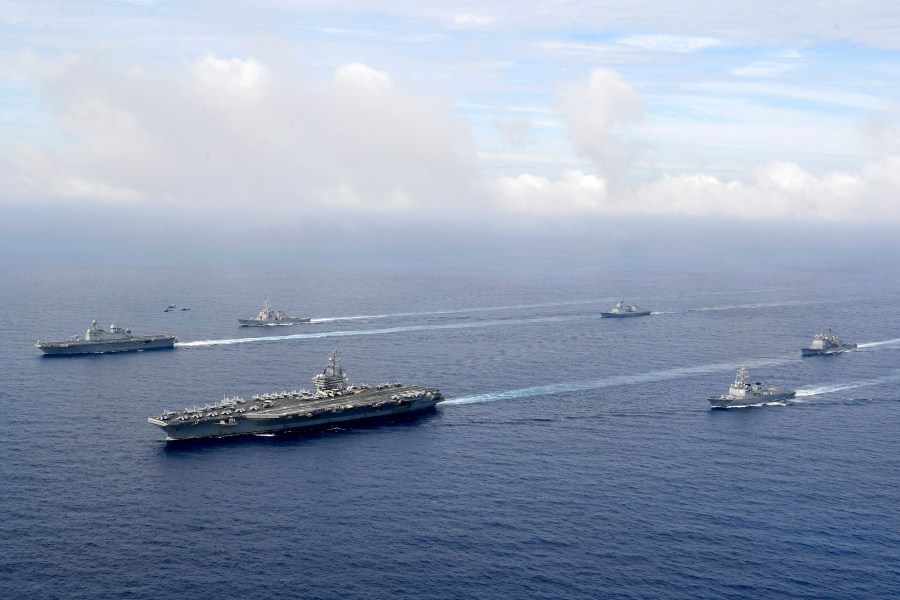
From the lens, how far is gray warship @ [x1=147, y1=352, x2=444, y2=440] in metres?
132

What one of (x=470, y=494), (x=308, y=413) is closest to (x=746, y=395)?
(x=470, y=494)

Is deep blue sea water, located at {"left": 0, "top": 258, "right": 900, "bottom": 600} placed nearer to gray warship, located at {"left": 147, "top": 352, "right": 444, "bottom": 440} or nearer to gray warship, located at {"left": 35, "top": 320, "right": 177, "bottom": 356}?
gray warship, located at {"left": 147, "top": 352, "right": 444, "bottom": 440}

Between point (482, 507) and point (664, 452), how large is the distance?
34.9 meters

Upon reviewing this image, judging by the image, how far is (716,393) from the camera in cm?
16025

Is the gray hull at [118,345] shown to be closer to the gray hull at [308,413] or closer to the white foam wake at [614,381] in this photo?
the gray hull at [308,413]

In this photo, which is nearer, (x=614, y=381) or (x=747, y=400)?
(x=747, y=400)

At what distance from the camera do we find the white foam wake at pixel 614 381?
6102 inches

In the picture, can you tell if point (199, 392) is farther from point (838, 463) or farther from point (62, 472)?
point (838, 463)

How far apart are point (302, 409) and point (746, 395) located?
78260mm

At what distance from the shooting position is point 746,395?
154500 millimetres

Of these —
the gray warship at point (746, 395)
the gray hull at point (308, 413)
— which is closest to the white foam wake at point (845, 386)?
the gray warship at point (746, 395)

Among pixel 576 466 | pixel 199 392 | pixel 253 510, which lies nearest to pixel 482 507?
pixel 576 466

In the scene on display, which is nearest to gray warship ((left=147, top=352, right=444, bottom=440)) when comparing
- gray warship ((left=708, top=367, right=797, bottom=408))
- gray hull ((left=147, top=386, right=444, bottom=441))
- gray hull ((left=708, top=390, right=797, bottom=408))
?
gray hull ((left=147, top=386, right=444, bottom=441))

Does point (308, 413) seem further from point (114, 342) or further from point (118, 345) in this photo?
point (114, 342)
